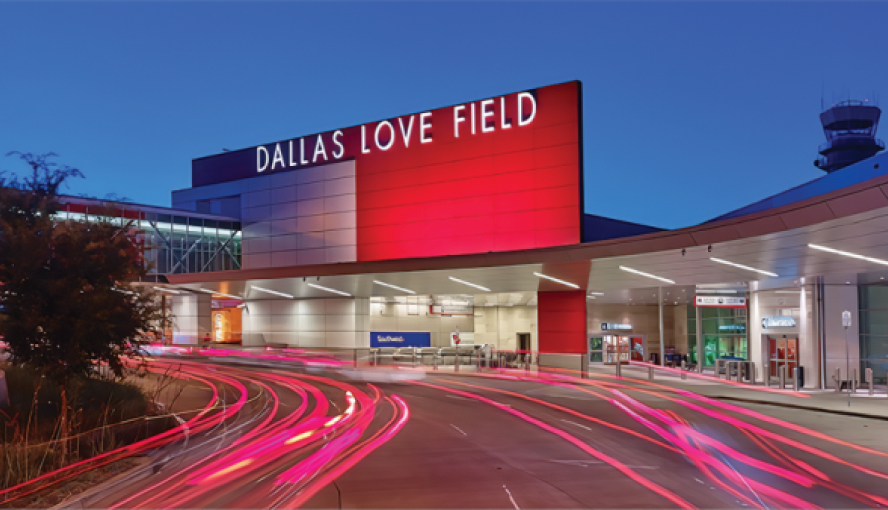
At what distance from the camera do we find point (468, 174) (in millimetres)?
39594

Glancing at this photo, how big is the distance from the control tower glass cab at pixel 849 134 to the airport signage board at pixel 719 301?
3039 inches

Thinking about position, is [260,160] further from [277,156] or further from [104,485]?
[104,485]

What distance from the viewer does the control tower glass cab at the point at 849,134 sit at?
100375mm

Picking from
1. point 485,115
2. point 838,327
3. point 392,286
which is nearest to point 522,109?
point 485,115

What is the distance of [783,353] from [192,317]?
38.1m

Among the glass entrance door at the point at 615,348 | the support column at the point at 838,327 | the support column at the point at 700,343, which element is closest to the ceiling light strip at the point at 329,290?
the support column at the point at 700,343

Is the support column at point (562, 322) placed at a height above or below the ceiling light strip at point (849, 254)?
below

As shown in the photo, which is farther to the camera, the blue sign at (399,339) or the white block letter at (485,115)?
the blue sign at (399,339)

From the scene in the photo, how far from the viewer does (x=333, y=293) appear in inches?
1802

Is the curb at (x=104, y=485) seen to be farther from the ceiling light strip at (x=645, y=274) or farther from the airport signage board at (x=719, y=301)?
the airport signage board at (x=719, y=301)

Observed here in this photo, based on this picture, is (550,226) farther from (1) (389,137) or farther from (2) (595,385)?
(1) (389,137)

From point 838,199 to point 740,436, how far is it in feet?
18.5

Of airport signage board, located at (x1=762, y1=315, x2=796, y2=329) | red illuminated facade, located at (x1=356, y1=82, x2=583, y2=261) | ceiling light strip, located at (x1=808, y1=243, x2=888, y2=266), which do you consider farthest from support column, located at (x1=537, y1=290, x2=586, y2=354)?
ceiling light strip, located at (x1=808, y1=243, x2=888, y2=266)

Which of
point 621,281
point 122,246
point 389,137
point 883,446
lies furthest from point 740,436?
point 389,137
